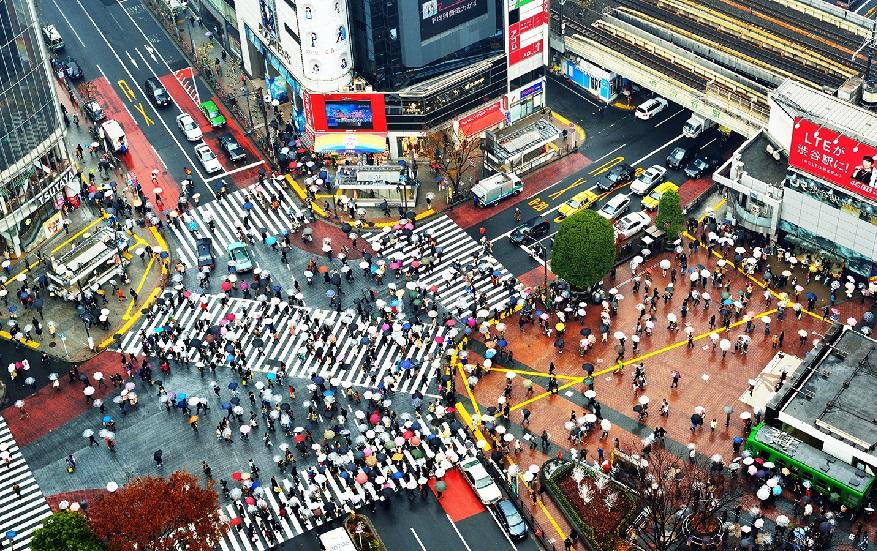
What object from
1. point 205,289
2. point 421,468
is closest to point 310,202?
point 205,289

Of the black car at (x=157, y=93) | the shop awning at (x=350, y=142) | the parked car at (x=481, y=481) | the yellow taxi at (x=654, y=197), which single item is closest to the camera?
the parked car at (x=481, y=481)

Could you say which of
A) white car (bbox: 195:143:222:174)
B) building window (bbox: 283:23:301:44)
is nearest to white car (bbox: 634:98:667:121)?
building window (bbox: 283:23:301:44)

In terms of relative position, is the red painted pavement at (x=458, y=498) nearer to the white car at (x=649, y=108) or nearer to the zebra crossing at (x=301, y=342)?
the zebra crossing at (x=301, y=342)

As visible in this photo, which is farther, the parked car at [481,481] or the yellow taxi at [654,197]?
the yellow taxi at [654,197]

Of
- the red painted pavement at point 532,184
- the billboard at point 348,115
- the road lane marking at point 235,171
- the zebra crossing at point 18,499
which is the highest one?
the billboard at point 348,115

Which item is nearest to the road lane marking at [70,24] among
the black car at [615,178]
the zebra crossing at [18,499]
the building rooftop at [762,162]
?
the zebra crossing at [18,499]

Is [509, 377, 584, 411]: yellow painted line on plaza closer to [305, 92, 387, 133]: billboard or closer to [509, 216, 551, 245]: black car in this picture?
[509, 216, 551, 245]: black car
